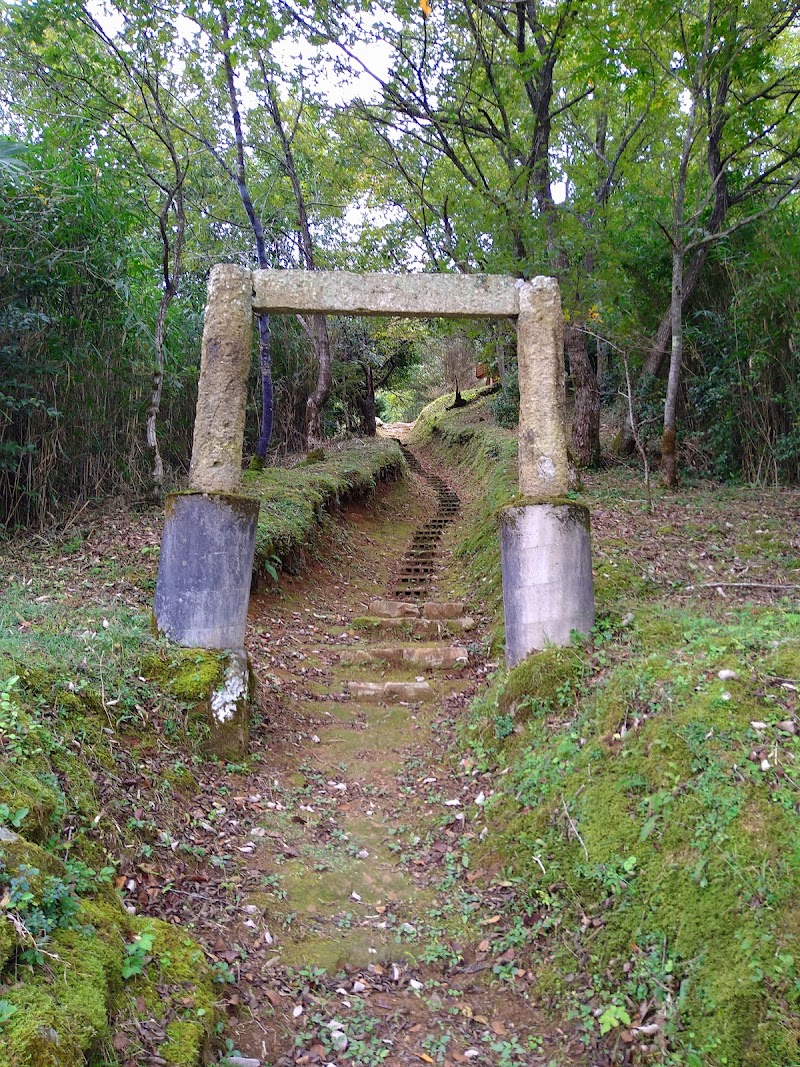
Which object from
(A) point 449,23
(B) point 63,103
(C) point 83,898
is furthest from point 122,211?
(C) point 83,898

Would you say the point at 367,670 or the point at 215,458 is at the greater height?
the point at 215,458

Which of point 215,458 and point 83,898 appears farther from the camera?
point 215,458

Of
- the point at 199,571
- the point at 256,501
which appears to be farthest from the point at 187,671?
the point at 256,501

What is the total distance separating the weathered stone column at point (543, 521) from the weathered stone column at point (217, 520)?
78.3 inches

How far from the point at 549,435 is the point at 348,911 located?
11.4ft

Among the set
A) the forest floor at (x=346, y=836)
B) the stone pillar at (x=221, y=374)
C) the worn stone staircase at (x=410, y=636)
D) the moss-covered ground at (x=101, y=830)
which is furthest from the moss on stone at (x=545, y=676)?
the stone pillar at (x=221, y=374)

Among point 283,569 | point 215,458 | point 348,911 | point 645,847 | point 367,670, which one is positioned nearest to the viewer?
point 645,847

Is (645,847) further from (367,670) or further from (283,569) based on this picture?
(283,569)

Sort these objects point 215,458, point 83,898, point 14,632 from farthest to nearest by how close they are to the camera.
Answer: point 215,458 < point 14,632 < point 83,898

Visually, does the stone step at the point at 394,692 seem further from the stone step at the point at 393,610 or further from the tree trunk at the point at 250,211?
the tree trunk at the point at 250,211

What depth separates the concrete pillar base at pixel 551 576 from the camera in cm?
499

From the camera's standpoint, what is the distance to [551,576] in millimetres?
5020

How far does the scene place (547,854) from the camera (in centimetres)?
353

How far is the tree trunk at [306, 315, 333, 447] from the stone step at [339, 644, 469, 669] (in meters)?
7.72
